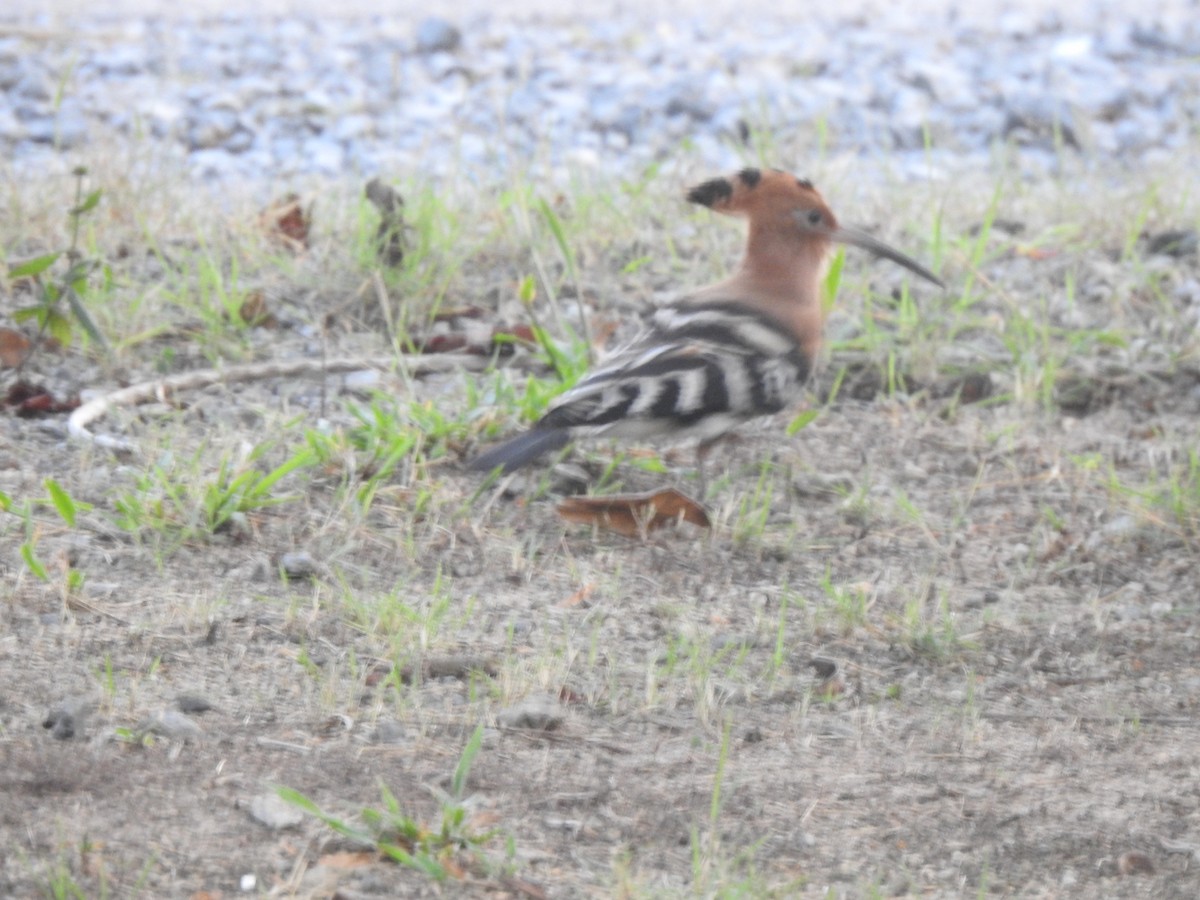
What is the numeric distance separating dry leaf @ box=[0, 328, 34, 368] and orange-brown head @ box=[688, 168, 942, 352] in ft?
5.09

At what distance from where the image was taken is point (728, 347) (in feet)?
11.5

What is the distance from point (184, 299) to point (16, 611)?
1.54 m

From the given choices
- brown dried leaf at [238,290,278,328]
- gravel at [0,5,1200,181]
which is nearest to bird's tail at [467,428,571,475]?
brown dried leaf at [238,290,278,328]

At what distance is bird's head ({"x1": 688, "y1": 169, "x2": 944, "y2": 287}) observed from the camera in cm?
383

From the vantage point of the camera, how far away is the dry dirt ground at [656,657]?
211 cm

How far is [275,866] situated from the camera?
2.00 metres

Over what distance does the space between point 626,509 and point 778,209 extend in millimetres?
899

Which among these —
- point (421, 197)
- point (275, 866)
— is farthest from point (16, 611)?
point (421, 197)

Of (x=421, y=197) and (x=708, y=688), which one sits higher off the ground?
(x=421, y=197)

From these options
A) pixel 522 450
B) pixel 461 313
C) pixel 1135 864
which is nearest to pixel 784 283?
pixel 522 450

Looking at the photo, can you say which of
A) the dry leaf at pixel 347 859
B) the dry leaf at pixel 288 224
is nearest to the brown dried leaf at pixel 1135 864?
the dry leaf at pixel 347 859

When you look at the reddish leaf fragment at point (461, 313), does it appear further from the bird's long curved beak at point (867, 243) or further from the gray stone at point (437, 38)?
the gray stone at point (437, 38)

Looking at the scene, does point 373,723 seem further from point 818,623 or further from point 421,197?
point 421,197

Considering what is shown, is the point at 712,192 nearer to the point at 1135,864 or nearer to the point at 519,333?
the point at 519,333
